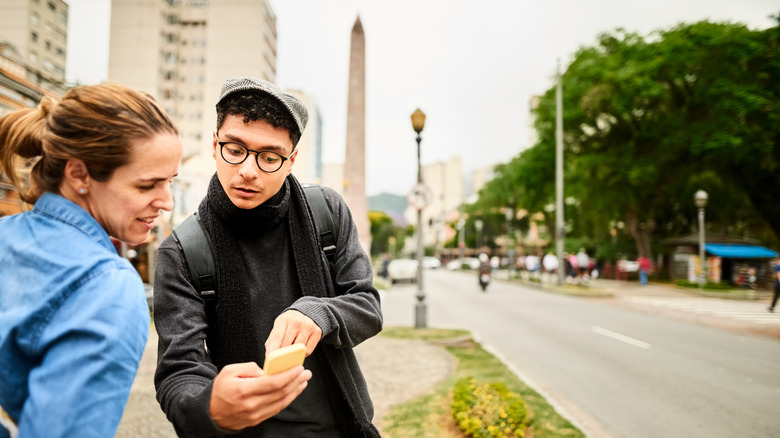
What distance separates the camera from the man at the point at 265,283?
137cm

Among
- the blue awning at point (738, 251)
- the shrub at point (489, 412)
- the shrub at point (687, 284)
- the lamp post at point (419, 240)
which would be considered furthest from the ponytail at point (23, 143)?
the shrub at point (687, 284)

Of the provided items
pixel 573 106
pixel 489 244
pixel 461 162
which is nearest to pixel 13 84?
pixel 573 106

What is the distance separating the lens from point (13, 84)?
1343 cm

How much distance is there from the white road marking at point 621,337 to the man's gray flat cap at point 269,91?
31.7 feet

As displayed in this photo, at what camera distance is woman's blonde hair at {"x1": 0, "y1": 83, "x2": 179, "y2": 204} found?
1.10 meters

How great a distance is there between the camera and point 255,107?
1.48 metres

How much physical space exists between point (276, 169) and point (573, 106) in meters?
28.2

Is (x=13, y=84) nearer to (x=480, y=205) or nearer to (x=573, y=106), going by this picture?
(x=573, y=106)

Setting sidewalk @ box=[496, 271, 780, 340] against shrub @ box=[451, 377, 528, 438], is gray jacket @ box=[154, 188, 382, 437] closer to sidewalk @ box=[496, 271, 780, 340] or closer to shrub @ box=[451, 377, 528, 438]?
shrub @ box=[451, 377, 528, 438]

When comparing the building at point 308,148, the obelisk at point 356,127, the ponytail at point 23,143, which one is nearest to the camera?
the ponytail at point 23,143

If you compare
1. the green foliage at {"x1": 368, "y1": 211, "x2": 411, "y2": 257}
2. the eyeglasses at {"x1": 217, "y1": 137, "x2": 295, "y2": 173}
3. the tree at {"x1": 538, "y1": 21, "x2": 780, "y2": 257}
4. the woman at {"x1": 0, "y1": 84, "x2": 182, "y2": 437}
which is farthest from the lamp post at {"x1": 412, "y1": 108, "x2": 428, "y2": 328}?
the green foliage at {"x1": 368, "y1": 211, "x2": 411, "y2": 257}

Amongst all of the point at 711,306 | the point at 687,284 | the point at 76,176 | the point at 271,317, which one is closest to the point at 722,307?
the point at 711,306

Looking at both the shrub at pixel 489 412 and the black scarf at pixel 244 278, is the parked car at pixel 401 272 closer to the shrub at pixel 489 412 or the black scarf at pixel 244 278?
the shrub at pixel 489 412

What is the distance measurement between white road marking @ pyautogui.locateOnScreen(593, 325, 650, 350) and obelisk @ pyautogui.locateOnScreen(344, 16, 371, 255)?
808 centimetres
